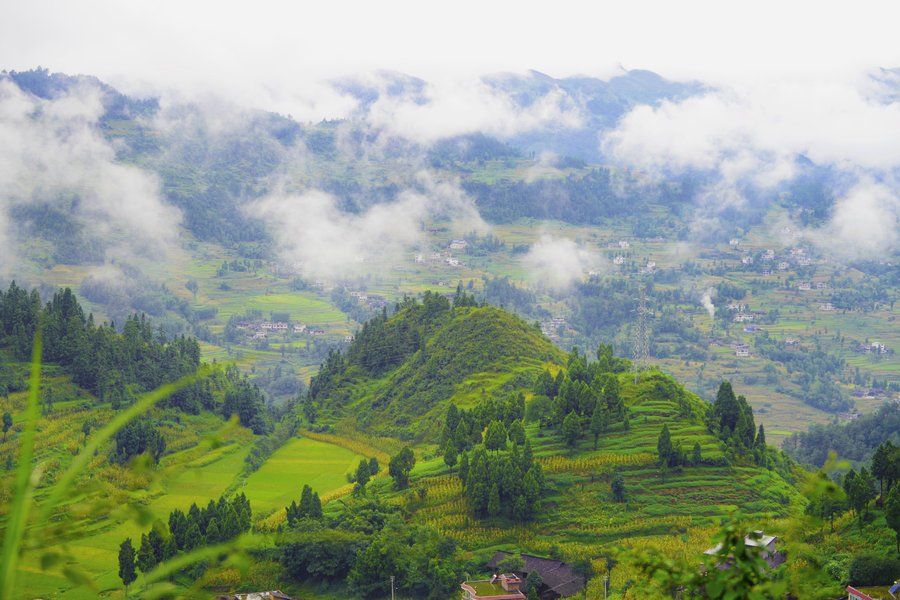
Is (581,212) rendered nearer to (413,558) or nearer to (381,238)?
(381,238)

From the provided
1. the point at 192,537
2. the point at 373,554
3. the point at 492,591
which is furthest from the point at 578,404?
the point at 192,537

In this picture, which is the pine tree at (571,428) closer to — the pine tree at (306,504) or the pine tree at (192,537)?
the pine tree at (306,504)

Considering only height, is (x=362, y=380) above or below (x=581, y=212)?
below

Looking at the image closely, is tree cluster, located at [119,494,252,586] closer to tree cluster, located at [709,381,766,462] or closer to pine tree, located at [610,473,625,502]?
pine tree, located at [610,473,625,502]

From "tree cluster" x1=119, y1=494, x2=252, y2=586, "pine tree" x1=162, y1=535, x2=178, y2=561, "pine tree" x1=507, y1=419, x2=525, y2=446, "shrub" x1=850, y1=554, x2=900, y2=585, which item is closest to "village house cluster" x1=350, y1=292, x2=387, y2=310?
"pine tree" x1=507, y1=419, x2=525, y2=446

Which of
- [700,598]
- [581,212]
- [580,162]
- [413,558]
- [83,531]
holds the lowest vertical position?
[413,558]

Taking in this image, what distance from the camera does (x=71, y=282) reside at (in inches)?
3861

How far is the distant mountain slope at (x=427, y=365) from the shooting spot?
4428 cm

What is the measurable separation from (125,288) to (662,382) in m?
75.7

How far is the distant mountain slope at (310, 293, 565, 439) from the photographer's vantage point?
4428 cm

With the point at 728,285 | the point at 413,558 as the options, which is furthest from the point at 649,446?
the point at 728,285

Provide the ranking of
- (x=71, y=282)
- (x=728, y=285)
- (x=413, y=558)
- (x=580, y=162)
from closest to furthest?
(x=413, y=558) < (x=71, y=282) < (x=728, y=285) < (x=580, y=162)

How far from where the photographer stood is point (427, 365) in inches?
1869

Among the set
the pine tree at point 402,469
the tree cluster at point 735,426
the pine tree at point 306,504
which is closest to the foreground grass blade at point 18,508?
the pine tree at point 306,504
